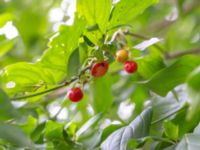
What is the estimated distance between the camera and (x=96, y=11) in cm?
81

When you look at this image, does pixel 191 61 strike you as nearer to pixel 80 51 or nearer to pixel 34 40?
pixel 80 51

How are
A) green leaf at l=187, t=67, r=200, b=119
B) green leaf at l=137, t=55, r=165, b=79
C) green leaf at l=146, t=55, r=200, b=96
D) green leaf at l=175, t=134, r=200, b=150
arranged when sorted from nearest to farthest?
green leaf at l=187, t=67, r=200, b=119 < green leaf at l=175, t=134, r=200, b=150 < green leaf at l=146, t=55, r=200, b=96 < green leaf at l=137, t=55, r=165, b=79

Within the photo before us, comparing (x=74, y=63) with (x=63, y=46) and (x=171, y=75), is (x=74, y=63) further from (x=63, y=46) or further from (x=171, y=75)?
(x=171, y=75)

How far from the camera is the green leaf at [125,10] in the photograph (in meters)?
0.81

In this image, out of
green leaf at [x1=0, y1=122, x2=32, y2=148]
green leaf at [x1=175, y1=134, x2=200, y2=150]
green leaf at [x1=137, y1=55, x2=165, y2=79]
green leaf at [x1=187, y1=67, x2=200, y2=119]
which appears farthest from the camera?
Answer: green leaf at [x1=137, y1=55, x2=165, y2=79]

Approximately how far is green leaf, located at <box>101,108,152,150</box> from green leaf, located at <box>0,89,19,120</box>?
168 mm

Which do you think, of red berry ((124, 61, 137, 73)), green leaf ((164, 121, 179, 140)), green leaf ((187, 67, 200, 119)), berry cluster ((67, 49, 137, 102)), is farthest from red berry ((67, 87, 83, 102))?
green leaf ((187, 67, 200, 119))

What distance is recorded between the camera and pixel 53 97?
1422mm

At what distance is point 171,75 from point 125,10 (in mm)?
157

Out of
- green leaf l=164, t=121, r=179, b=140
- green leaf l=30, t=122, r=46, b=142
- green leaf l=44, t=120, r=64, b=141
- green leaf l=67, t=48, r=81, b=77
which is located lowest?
green leaf l=164, t=121, r=179, b=140

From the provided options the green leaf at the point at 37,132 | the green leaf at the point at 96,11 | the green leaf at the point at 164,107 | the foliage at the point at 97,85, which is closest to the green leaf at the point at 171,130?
the foliage at the point at 97,85

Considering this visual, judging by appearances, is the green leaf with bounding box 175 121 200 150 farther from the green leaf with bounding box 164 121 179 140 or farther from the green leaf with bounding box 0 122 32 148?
the green leaf with bounding box 0 122 32 148

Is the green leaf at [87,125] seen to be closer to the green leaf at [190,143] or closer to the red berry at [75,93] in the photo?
the red berry at [75,93]

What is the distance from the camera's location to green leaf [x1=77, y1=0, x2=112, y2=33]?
802 mm
